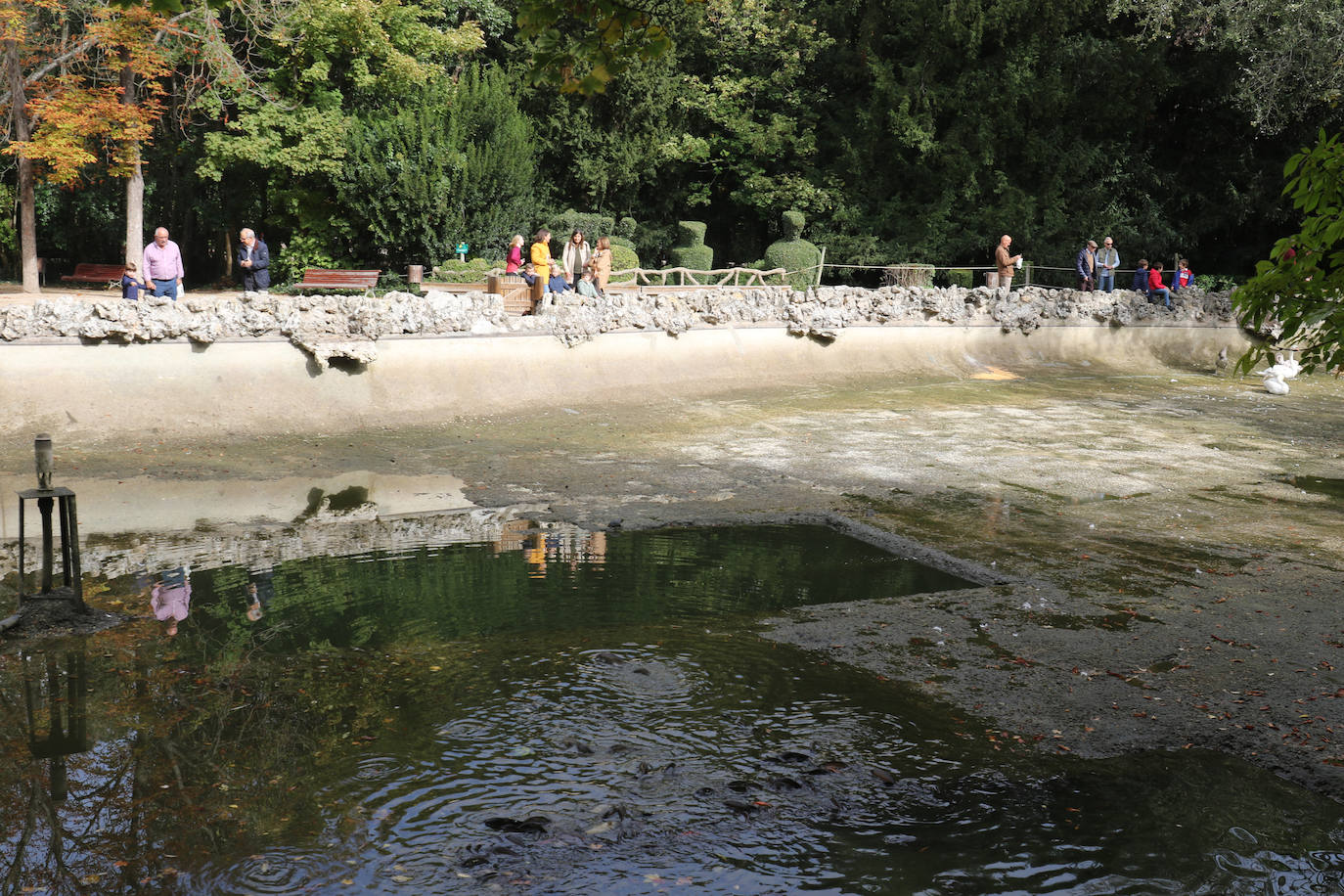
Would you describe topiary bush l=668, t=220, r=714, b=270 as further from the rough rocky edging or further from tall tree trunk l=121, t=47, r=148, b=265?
tall tree trunk l=121, t=47, r=148, b=265

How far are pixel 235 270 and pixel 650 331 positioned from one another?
68.0 feet

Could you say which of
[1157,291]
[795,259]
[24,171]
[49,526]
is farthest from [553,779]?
[24,171]

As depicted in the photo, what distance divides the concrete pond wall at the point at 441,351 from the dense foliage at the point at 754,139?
10.1 m

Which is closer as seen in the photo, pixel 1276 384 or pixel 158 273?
pixel 158 273

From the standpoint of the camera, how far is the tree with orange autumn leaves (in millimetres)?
22750

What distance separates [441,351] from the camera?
1495 centimetres

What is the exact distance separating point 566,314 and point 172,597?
945 cm

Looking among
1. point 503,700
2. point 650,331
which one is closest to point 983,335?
point 650,331

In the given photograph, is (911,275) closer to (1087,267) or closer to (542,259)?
(1087,267)

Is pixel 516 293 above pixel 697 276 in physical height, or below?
below

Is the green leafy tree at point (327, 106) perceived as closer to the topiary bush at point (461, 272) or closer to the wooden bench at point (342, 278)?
the topiary bush at point (461, 272)

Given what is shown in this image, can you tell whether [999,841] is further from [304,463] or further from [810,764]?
[304,463]

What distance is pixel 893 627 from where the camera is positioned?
7.21 meters

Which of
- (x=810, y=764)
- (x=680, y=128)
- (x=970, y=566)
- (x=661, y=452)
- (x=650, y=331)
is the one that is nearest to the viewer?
(x=810, y=764)
